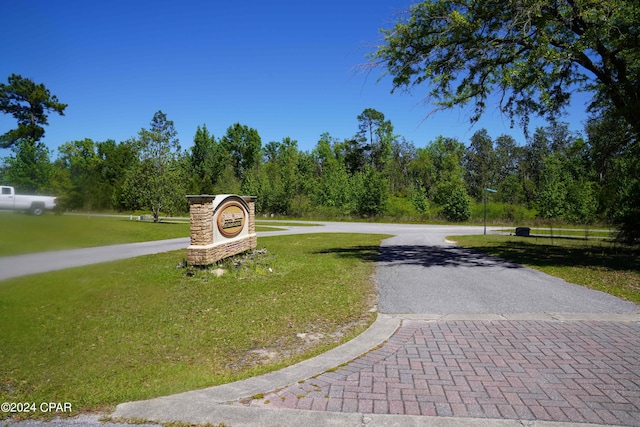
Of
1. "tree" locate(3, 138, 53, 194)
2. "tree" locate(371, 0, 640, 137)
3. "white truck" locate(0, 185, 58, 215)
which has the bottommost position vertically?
"white truck" locate(0, 185, 58, 215)

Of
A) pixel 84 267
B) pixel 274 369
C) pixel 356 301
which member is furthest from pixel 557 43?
pixel 84 267

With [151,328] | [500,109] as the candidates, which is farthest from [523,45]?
[151,328]

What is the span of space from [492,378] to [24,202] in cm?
403

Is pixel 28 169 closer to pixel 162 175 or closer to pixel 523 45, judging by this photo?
pixel 523 45

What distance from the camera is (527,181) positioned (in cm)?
6347

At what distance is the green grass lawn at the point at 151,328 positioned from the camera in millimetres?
1735

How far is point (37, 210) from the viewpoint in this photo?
153 centimetres

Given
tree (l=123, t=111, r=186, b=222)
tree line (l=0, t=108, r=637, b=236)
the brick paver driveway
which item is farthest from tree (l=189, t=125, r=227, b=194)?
the brick paver driveway

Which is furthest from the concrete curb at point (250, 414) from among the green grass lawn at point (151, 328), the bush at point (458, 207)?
the bush at point (458, 207)

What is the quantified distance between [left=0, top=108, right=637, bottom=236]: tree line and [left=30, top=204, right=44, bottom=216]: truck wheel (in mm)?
110

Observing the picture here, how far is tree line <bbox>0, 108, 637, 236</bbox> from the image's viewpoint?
1.89 metres

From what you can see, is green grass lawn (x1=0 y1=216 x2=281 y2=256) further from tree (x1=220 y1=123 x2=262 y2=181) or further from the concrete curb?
tree (x1=220 y1=123 x2=262 y2=181)

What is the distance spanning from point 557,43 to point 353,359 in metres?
11.5

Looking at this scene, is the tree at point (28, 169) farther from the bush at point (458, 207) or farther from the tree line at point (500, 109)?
the bush at point (458, 207)
